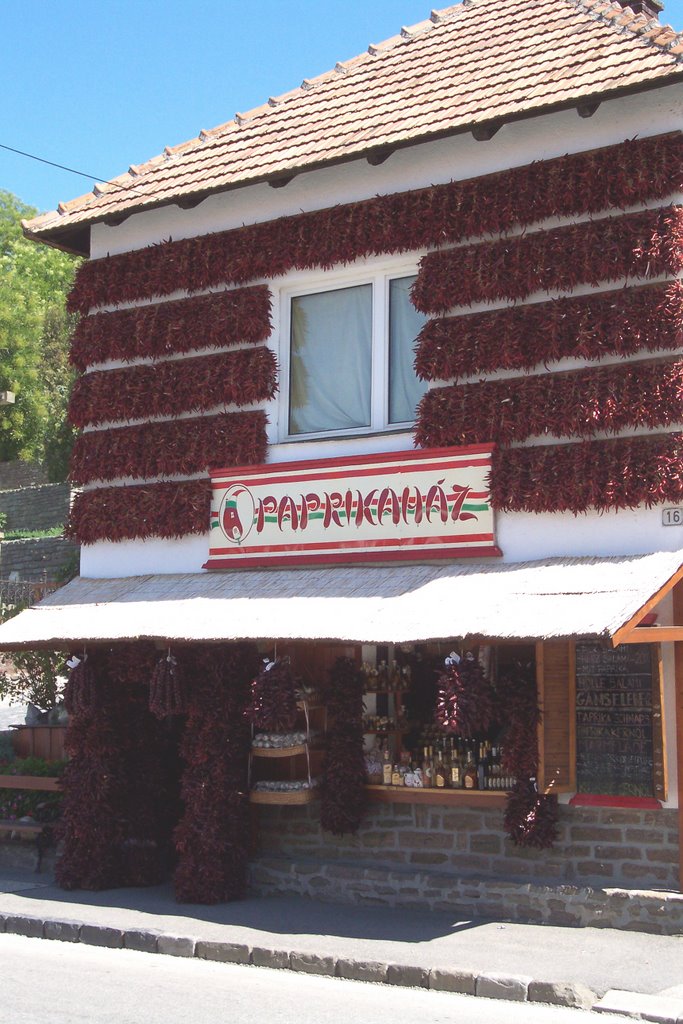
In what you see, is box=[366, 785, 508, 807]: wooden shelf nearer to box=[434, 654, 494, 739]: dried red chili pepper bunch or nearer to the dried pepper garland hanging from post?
the dried pepper garland hanging from post

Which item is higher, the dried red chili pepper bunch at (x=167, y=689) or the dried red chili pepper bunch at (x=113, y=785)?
the dried red chili pepper bunch at (x=167, y=689)

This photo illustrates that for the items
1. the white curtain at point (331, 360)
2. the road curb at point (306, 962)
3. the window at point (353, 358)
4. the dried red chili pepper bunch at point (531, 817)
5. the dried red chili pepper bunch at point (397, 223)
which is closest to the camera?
the road curb at point (306, 962)

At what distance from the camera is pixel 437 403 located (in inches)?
414

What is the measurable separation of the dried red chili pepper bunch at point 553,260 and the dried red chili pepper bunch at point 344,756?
10.8 ft

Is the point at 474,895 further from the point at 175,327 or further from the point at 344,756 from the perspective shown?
the point at 175,327

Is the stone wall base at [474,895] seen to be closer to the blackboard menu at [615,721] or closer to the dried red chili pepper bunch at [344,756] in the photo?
the dried red chili pepper bunch at [344,756]

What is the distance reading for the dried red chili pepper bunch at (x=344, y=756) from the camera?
10.5 m

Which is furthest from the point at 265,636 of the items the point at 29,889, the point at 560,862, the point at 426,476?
the point at 29,889

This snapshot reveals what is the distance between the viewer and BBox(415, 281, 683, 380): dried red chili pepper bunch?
946cm

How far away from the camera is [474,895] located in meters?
9.84

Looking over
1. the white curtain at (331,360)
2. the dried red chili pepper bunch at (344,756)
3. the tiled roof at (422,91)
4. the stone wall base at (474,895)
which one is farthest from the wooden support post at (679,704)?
the tiled roof at (422,91)

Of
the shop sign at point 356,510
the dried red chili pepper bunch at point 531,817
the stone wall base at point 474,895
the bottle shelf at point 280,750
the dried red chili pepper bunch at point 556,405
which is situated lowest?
the stone wall base at point 474,895

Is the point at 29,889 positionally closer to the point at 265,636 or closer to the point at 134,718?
the point at 134,718

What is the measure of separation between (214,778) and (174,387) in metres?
3.91
